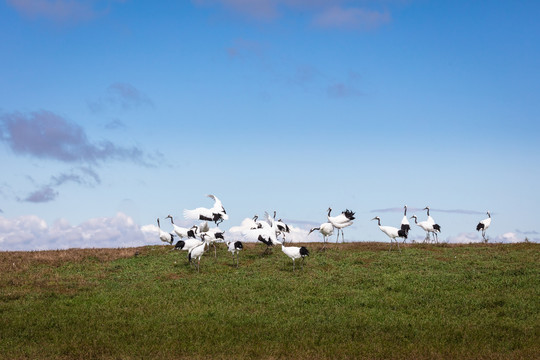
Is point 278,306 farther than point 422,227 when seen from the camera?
No

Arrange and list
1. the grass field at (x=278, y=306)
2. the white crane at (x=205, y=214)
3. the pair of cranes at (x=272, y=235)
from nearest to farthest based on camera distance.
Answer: the grass field at (x=278, y=306), the pair of cranes at (x=272, y=235), the white crane at (x=205, y=214)

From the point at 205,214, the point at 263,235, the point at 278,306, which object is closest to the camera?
the point at 278,306

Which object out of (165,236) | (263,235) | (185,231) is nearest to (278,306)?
(263,235)

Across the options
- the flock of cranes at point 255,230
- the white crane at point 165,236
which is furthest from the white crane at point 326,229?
the white crane at point 165,236

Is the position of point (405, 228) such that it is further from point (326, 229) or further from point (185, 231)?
point (185, 231)

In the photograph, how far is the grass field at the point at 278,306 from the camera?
16.6 metres

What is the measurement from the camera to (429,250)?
33.1 metres

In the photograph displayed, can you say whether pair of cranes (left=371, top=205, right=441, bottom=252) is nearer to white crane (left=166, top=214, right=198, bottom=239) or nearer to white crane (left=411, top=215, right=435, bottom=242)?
white crane (left=411, top=215, right=435, bottom=242)

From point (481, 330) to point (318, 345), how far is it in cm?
560

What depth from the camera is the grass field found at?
16592mm

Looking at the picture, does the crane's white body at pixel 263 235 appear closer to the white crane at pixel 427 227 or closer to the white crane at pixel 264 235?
the white crane at pixel 264 235

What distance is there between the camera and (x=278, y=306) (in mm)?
21219

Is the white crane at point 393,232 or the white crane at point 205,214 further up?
the white crane at point 205,214

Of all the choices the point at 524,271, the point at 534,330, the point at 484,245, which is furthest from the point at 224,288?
the point at 484,245
